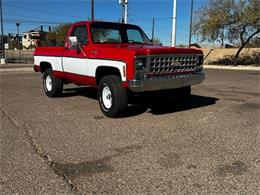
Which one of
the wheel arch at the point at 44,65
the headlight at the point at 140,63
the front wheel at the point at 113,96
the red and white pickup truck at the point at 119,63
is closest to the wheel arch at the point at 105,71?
the red and white pickup truck at the point at 119,63

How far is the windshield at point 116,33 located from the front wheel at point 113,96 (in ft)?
4.35

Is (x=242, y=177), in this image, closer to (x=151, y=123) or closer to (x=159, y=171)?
(x=159, y=171)

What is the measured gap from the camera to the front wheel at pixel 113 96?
23.1 feet

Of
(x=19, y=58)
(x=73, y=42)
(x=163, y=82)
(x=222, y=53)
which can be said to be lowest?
(x=19, y=58)

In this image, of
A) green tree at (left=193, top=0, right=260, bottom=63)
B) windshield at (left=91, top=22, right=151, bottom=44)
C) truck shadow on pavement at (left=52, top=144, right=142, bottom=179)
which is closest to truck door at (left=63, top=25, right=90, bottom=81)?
windshield at (left=91, top=22, right=151, bottom=44)

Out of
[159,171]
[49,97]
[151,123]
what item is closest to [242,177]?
[159,171]

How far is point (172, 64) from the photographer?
23.7 feet

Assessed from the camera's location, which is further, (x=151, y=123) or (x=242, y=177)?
(x=151, y=123)

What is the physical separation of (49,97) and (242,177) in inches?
283

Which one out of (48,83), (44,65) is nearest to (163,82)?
(48,83)

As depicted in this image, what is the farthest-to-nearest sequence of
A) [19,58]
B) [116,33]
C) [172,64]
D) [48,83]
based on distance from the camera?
1. [19,58]
2. [48,83]
3. [116,33]
4. [172,64]

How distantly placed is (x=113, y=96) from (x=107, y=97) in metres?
0.41

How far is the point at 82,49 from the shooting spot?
26.8 feet

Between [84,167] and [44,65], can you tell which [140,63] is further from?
[44,65]
